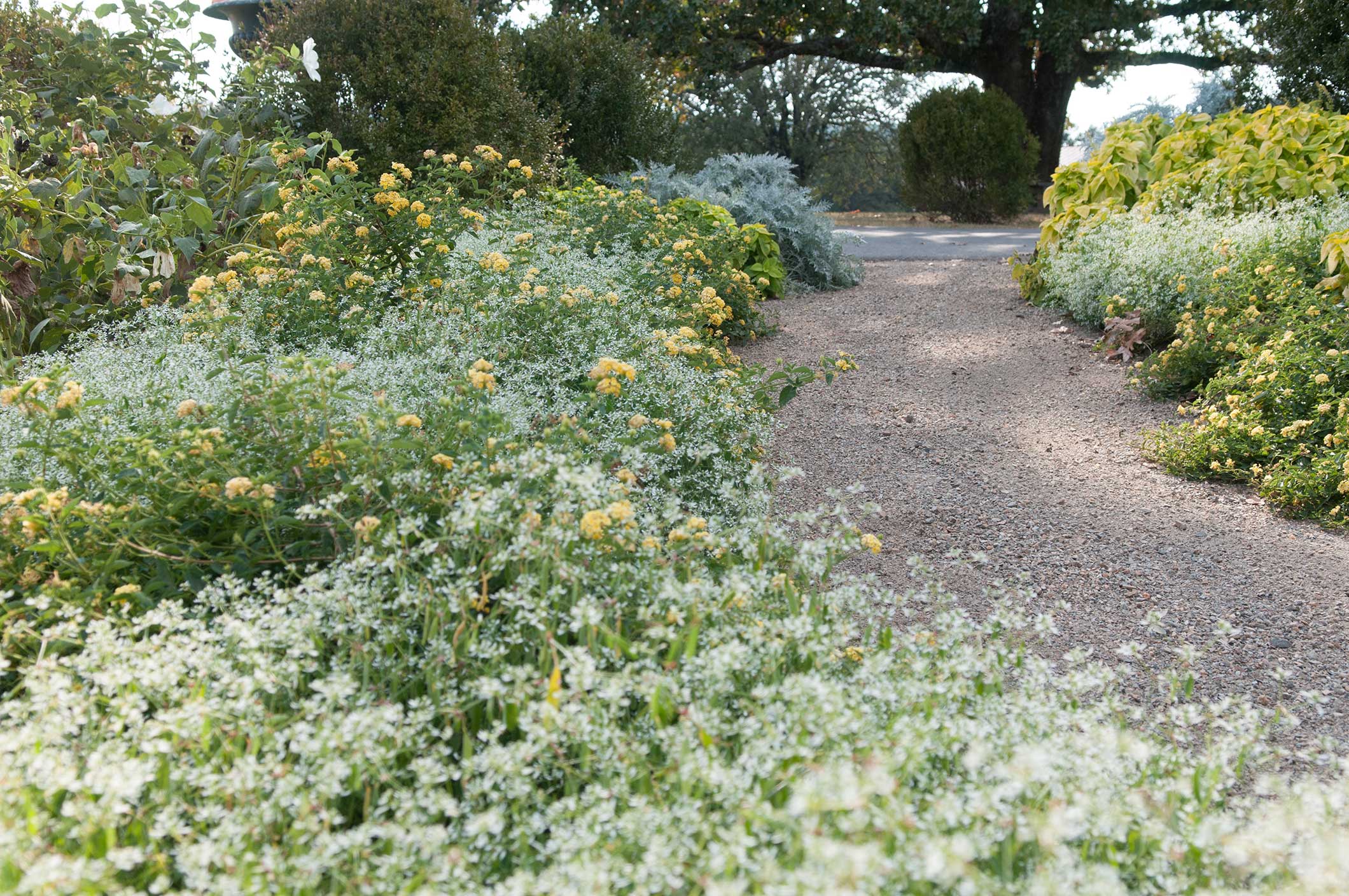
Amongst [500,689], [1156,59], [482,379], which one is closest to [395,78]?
[482,379]

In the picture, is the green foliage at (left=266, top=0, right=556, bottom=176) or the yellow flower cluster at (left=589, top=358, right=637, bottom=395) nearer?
the yellow flower cluster at (left=589, top=358, right=637, bottom=395)

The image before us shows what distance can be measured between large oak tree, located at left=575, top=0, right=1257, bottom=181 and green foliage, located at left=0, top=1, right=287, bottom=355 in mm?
9757

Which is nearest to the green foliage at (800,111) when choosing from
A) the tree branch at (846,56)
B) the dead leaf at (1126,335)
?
the tree branch at (846,56)

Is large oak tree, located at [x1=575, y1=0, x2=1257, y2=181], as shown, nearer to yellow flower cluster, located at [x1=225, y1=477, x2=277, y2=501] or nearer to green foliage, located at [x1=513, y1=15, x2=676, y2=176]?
green foliage, located at [x1=513, y1=15, x2=676, y2=176]

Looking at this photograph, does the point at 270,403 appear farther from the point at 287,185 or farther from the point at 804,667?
the point at 287,185

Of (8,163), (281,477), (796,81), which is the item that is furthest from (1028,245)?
(796,81)

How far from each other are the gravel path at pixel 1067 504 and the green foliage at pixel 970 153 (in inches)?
364

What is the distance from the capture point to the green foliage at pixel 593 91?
9086 mm

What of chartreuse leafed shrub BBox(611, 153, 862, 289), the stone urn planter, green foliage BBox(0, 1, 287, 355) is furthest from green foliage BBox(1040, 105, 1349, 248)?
the stone urn planter

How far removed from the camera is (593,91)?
9242 mm

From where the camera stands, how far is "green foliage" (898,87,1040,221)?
14.5m

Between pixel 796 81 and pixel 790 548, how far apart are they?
22.3 meters

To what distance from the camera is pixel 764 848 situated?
4.54ft

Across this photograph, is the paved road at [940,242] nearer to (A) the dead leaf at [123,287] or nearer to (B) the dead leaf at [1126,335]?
(B) the dead leaf at [1126,335]
